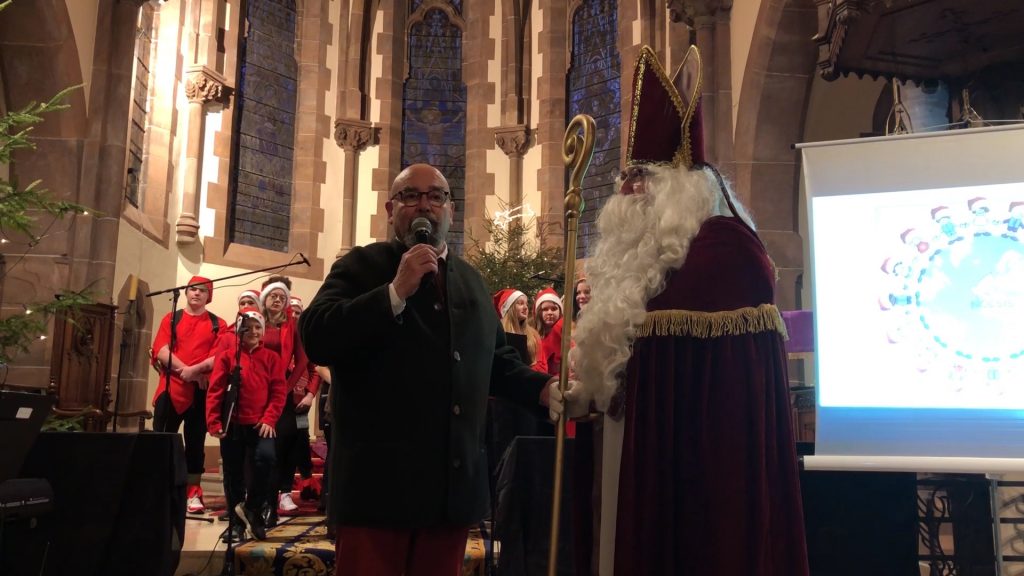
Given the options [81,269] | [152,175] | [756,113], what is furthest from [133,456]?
[152,175]

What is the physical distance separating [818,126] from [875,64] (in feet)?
9.49

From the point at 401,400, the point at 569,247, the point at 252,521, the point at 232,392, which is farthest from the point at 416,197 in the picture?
the point at 252,521

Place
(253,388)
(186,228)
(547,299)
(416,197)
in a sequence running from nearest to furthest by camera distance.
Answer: (416,197), (253,388), (547,299), (186,228)

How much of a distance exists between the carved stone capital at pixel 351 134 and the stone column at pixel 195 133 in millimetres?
2228

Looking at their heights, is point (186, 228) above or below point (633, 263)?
above

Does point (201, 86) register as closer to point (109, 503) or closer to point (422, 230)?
point (109, 503)

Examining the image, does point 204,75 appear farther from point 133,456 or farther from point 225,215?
point 133,456

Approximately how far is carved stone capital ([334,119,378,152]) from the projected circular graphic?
37.4 ft

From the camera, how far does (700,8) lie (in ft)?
27.0

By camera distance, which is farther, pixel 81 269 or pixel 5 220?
pixel 81 269

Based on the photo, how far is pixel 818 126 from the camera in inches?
314

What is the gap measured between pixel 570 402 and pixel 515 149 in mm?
11506

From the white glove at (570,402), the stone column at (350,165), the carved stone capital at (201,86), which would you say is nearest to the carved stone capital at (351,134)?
the stone column at (350,165)

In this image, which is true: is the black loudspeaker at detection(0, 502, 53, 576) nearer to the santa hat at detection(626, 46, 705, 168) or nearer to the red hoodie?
the red hoodie
